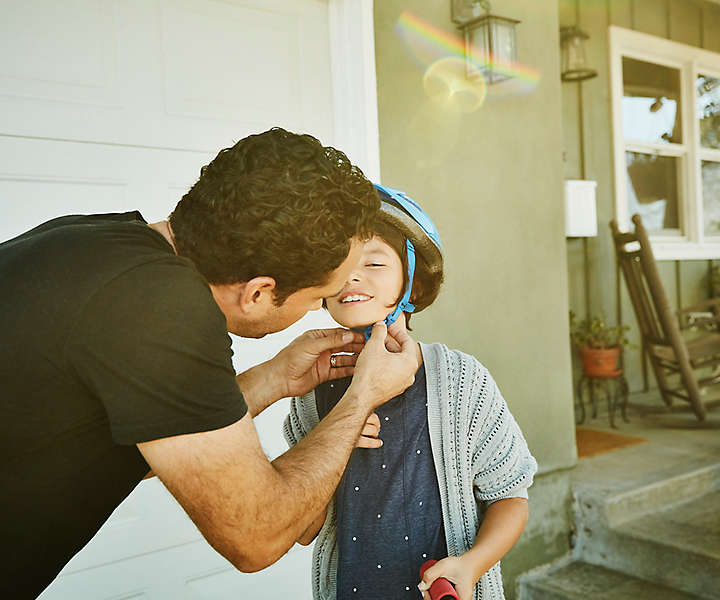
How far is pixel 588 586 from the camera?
3236 mm

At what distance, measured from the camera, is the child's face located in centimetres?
161

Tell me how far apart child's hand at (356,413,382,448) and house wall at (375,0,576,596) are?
4.93 ft

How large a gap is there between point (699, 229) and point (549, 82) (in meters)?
3.22

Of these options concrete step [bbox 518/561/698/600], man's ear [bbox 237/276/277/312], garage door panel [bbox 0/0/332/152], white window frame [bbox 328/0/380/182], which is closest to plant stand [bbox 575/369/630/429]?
concrete step [bbox 518/561/698/600]

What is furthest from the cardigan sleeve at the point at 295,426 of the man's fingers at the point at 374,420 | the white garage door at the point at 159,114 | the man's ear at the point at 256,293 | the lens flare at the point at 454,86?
the lens flare at the point at 454,86

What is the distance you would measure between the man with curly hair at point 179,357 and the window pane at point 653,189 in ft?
15.9

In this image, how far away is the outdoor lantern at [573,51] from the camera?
4859 millimetres

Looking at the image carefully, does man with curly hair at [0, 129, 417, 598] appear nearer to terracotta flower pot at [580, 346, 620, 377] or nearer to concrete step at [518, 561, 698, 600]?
concrete step at [518, 561, 698, 600]

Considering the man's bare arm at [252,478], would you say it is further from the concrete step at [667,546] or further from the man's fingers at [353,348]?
the concrete step at [667,546]

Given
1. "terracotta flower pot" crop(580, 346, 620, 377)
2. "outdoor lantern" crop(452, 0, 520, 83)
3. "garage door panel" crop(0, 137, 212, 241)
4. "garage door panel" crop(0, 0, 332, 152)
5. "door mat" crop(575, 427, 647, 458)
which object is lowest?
"door mat" crop(575, 427, 647, 458)

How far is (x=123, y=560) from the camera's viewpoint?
91.4 inches

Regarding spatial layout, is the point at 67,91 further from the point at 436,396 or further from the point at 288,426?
the point at 436,396

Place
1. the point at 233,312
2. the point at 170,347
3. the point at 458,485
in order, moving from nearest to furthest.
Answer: the point at 170,347 → the point at 233,312 → the point at 458,485

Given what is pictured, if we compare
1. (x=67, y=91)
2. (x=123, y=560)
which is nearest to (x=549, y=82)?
(x=67, y=91)
